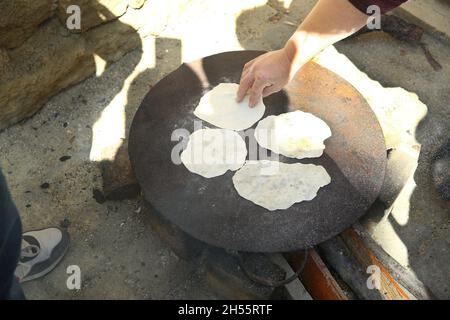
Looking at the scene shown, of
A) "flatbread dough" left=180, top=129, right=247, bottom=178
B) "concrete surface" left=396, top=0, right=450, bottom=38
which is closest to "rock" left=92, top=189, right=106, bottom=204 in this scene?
"flatbread dough" left=180, top=129, right=247, bottom=178

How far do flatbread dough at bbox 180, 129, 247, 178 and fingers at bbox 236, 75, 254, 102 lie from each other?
0.25m

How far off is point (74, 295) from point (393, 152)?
2.33m

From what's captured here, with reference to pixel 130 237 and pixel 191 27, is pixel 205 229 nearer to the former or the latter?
pixel 130 237

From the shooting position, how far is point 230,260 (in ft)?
8.25

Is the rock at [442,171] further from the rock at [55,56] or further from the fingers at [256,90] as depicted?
the rock at [55,56]

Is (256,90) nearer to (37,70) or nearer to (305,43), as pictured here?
(305,43)

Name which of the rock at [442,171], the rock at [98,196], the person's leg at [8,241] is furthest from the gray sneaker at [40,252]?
the rock at [442,171]

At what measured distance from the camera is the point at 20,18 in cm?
308

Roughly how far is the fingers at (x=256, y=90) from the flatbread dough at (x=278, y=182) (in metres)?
0.40

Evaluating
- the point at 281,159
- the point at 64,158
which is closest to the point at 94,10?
the point at 64,158

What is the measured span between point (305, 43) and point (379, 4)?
44 cm

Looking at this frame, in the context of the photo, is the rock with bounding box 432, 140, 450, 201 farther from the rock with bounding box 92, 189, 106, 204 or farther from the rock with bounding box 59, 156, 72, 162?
the rock with bounding box 59, 156, 72, 162

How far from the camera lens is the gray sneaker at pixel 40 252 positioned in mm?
2758
